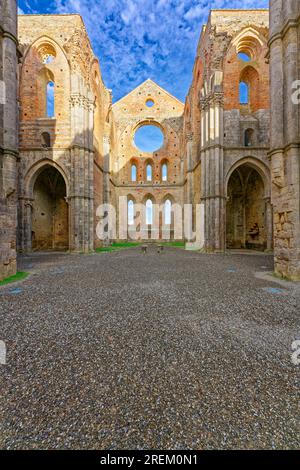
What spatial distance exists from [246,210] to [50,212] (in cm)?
1787

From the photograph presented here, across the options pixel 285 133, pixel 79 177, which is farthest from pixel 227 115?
pixel 79 177

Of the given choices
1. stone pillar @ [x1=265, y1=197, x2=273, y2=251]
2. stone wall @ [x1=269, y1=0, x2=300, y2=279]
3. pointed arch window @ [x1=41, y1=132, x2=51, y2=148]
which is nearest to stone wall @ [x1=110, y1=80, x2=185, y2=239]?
pointed arch window @ [x1=41, y1=132, x2=51, y2=148]

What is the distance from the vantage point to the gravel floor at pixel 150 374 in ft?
4.52

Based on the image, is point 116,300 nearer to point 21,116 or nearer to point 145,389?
point 145,389

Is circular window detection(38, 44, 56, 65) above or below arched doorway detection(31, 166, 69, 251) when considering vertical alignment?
above

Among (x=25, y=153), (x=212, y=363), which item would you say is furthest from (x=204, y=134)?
(x=212, y=363)

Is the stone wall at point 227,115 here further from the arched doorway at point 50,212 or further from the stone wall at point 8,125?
the arched doorway at point 50,212

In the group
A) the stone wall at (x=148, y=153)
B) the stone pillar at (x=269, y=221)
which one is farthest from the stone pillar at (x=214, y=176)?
the stone wall at (x=148, y=153)

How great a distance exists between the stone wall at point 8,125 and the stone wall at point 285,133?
867 centimetres

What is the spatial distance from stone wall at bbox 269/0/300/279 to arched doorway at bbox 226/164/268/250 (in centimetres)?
964

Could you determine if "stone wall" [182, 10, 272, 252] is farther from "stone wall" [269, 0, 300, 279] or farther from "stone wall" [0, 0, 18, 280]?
"stone wall" [0, 0, 18, 280]

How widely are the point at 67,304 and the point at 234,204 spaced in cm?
1841

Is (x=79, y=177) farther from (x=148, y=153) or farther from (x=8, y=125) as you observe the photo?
(x=148, y=153)

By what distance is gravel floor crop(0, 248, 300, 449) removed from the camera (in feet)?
4.52
